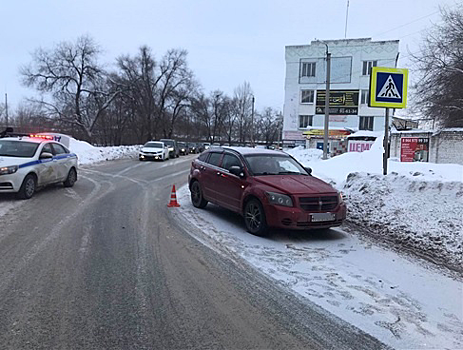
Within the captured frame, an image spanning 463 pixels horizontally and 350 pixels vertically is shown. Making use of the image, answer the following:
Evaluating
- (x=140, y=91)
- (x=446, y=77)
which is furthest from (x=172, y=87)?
(x=446, y=77)

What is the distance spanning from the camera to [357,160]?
19156 millimetres

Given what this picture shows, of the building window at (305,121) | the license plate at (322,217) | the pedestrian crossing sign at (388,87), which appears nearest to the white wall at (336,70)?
the building window at (305,121)

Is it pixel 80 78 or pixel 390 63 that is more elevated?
pixel 390 63

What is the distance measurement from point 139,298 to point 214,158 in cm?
591

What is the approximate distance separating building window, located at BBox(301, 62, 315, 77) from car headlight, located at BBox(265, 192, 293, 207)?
50.2 m

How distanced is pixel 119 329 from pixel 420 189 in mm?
7302

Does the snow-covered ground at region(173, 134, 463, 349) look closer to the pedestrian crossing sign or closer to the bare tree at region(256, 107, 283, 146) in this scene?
the pedestrian crossing sign

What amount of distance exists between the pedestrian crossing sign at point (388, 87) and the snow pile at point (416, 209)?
183cm

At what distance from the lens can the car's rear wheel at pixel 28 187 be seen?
10.2 metres

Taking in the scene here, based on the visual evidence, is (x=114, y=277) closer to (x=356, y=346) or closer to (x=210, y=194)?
(x=356, y=346)

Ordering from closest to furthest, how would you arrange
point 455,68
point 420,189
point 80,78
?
point 420,189
point 455,68
point 80,78

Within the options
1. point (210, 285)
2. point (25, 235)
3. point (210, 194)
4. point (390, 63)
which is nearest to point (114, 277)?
point (210, 285)

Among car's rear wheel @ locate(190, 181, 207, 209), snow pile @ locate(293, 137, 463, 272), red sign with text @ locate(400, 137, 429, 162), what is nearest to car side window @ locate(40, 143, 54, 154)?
car's rear wheel @ locate(190, 181, 207, 209)

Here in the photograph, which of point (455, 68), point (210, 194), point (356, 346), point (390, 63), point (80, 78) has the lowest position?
point (356, 346)
